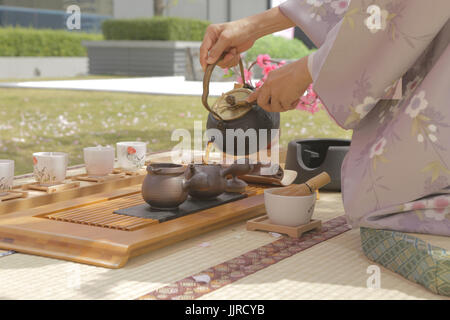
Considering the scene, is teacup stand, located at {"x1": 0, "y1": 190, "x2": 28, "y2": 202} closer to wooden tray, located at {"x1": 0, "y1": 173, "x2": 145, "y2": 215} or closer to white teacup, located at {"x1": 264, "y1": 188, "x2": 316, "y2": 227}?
wooden tray, located at {"x1": 0, "y1": 173, "x2": 145, "y2": 215}

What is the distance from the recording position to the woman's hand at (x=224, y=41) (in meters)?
1.98

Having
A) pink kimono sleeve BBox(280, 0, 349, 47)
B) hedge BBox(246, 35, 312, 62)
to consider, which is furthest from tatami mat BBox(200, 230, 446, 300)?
hedge BBox(246, 35, 312, 62)

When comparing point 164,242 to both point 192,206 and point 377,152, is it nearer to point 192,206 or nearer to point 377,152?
point 192,206

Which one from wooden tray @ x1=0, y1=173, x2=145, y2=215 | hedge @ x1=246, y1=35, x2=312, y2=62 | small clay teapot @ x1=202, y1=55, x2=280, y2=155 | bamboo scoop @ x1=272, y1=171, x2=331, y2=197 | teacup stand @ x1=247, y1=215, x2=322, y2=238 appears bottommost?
teacup stand @ x1=247, y1=215, x2=322, y2=238

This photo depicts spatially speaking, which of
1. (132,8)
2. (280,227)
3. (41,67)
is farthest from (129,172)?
(132,8)

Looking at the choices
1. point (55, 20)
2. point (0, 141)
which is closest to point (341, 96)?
point (0, 141)

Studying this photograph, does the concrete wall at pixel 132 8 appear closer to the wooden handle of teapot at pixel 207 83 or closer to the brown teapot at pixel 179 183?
the wooden handle of teapot at pixel 207 83

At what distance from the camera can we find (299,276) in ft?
4.80

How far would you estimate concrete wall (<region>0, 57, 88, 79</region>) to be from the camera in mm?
11930

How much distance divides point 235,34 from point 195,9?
1263cm

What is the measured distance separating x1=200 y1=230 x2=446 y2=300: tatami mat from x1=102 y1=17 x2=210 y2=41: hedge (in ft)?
35.2

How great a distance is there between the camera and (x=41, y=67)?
12406mm

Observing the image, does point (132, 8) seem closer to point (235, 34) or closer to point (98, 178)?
point (98, 178)
